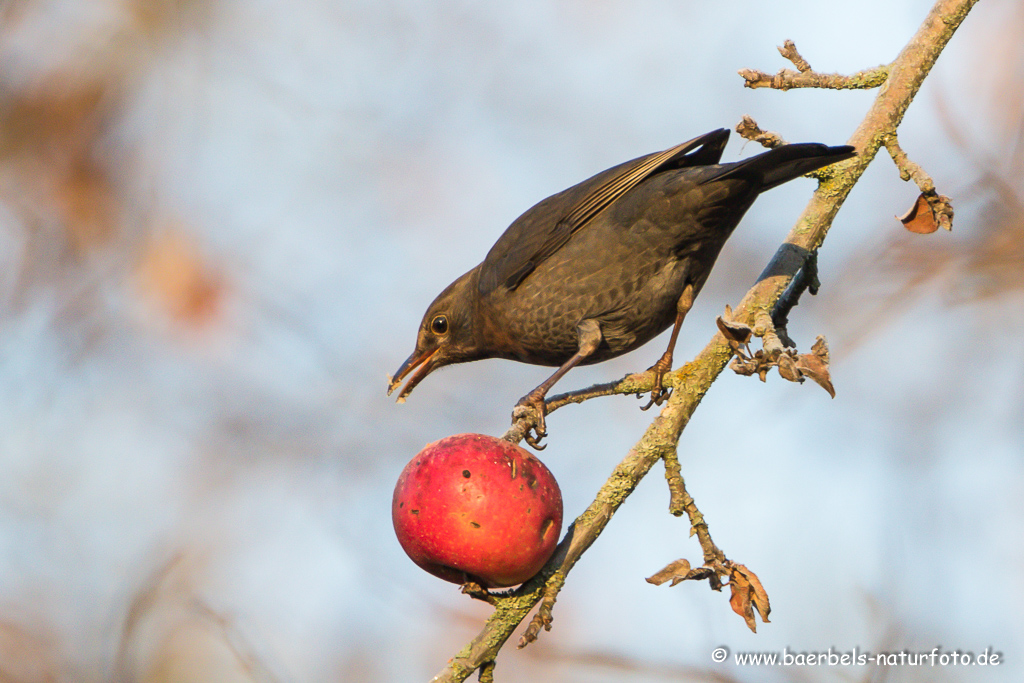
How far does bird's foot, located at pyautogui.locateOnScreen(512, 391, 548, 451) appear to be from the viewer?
3.10 metres

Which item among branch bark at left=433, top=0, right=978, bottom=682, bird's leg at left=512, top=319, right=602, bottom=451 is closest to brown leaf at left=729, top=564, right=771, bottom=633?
branch bark at left=433, top=0, right=978, bottom=682

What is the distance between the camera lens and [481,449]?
8.12 ft

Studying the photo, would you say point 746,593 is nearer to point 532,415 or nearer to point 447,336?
point 532,415

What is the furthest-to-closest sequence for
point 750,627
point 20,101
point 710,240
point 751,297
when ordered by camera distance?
1. point 20,101
2. point 710,240
3. point 751,297
4. point 750,627

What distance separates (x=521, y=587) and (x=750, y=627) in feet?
2.06

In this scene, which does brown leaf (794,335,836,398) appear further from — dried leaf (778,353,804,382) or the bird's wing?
the bird's wing

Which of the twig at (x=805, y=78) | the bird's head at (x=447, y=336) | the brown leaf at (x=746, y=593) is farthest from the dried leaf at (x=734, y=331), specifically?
the bird's head at (x=447, y=336)

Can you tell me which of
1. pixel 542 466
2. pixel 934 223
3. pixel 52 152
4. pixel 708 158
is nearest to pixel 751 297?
pixel 934 223

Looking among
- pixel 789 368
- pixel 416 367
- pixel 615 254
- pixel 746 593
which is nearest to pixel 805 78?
pixel 615 254

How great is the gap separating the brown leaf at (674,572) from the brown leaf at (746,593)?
134 mm

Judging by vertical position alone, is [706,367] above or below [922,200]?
below

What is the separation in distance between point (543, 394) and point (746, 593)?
115 centimetres

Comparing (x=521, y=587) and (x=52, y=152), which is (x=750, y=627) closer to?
(x=521, y=587)

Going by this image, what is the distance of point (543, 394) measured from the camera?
331 centimetres
